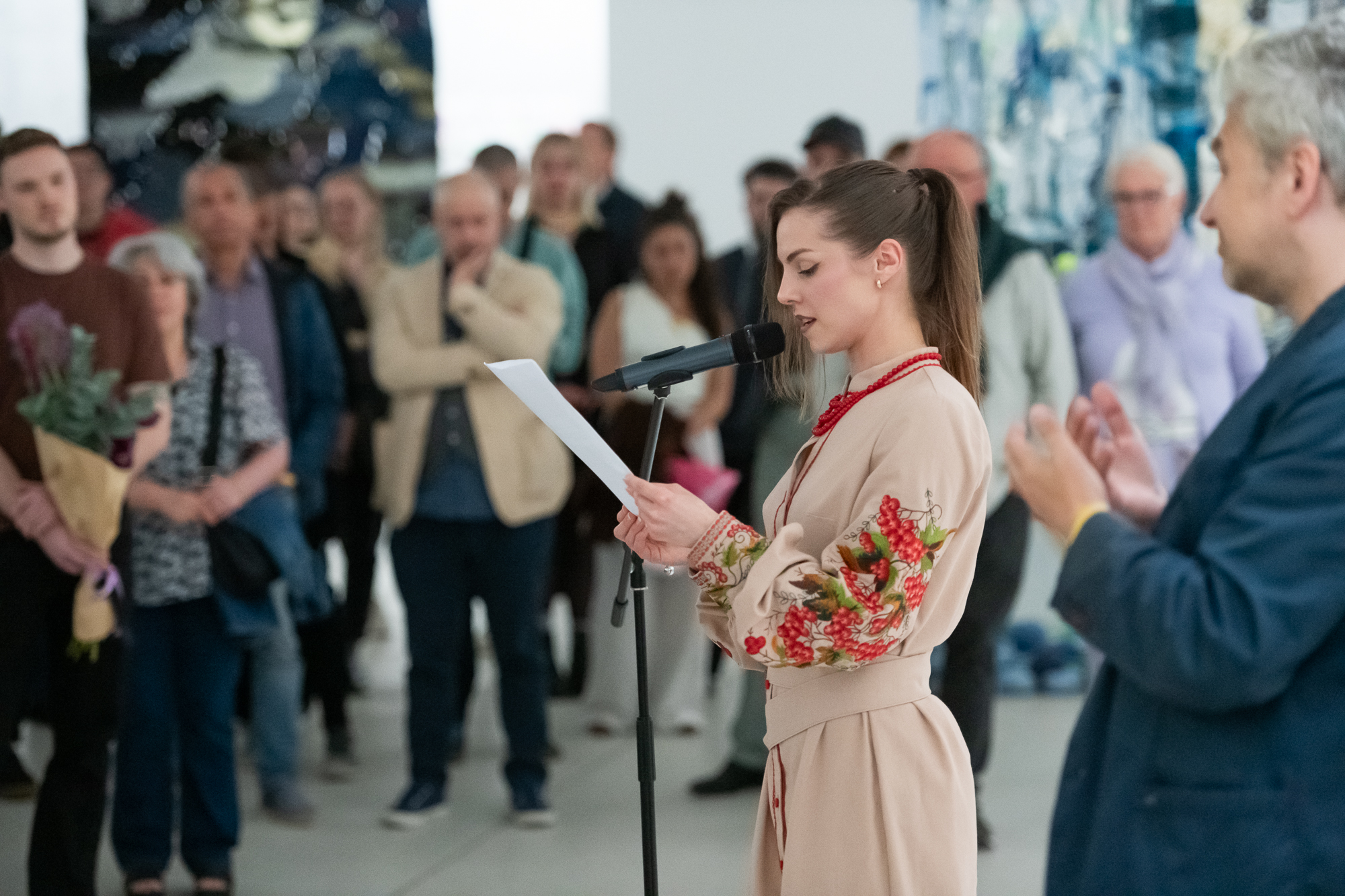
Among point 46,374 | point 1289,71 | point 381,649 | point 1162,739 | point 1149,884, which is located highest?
point 1289,71

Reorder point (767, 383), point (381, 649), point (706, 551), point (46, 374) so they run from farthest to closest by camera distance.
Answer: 1. point (381, 649)
2. point (46, 374)
3. point (767, 383)
4. point (706, 551)

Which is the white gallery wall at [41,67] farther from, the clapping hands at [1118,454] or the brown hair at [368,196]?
the clapping hands at [1118,454]

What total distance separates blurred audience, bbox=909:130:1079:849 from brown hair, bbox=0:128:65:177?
1.94 meters

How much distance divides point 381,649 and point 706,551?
4567mm

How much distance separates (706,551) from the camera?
1.51 m

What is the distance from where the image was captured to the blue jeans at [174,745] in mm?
2988

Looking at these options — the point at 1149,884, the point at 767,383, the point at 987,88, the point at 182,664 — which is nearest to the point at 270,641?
the point at 182,664

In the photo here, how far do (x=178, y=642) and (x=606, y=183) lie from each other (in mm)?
2909

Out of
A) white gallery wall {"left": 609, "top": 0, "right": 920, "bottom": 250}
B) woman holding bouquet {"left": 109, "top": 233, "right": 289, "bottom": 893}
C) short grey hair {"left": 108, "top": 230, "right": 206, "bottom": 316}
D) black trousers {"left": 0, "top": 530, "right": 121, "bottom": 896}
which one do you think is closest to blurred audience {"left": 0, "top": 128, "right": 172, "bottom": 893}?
black trousers {"left": 0, "top": 530, "right": 121, "bottom": 896}

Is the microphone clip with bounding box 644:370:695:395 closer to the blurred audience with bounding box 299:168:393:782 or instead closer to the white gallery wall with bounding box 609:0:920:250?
the blurred audience with bounding box 299:168:393:782

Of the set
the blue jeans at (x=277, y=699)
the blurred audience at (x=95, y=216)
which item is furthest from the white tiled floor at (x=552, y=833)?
the blurred audience at (x=95, y=216)

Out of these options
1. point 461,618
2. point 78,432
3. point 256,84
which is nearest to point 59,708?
point 78,432

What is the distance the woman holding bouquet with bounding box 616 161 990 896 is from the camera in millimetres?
1440

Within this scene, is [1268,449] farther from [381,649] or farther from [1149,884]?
[381,649]
